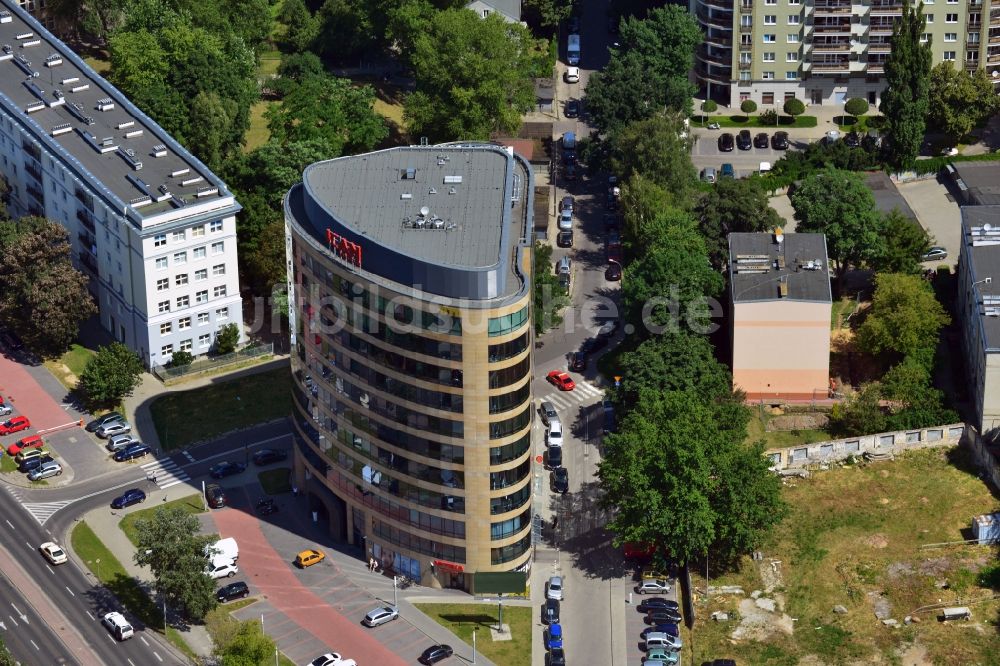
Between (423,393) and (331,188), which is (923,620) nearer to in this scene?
(423,393)

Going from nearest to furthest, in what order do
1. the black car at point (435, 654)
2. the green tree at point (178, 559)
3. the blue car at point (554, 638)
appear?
1. the black car at point (435, 654)
2. the green tree at point (178, 559)
3. the blue car at point (554, 638)

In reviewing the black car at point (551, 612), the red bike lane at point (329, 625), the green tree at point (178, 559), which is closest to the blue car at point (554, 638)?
the black car at point (551, 612)

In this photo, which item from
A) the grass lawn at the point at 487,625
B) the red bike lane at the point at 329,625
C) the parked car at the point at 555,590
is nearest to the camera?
the red bike lane at the point at 329,625

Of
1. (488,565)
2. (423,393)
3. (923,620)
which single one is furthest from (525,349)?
(923,620)

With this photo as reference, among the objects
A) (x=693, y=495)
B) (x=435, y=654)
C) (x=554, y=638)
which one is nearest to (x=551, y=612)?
(x=554, y=638)

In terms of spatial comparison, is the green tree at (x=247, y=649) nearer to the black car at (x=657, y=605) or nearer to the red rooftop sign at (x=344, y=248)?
the red rooftop sign at (x=344, y=248)
